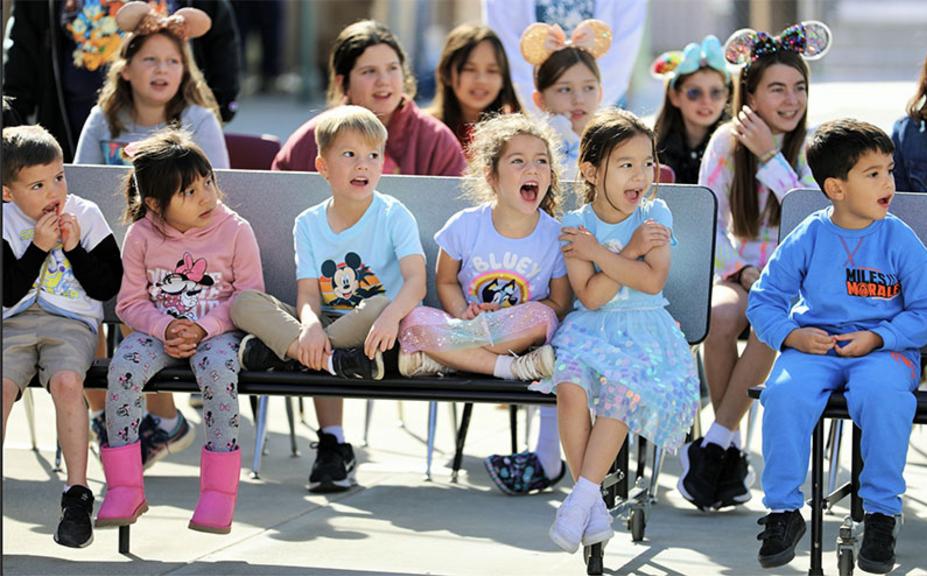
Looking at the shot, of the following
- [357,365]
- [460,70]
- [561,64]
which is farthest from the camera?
[460,70]

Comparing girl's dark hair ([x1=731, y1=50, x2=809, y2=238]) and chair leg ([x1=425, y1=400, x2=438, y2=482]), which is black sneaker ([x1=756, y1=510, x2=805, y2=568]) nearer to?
girl's dark hair ([x1=731, y1=50, x2=809, y2=238])

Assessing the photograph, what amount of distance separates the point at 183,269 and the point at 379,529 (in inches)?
40.4

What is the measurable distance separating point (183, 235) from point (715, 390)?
183 centimetres

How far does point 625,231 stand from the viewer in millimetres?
4746

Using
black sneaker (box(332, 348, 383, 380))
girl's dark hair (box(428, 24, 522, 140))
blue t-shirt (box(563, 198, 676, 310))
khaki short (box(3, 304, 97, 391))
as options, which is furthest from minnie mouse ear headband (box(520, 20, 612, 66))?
khaki short (box(3, 304, 97, 391))

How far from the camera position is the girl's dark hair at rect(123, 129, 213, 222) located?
4.89 metres

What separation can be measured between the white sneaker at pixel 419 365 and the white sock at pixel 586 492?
22.3 inches

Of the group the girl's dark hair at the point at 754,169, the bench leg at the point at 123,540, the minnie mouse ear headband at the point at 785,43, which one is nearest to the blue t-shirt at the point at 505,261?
the girl's dark hair at the point at 754,169

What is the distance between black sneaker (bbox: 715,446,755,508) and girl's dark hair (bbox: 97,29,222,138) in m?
2.35

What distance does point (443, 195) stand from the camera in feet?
17.1

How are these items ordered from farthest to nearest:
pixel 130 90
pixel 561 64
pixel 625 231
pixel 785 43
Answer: pixel 130 90 < pixel 561 64 < pixel 785 43 < pixel 625 231

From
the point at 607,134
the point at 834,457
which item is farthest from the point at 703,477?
the point at 607,134

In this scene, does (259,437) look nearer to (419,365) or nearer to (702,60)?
(419,365)

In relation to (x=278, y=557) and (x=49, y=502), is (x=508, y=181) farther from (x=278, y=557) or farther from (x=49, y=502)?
(x=49, y=502)
